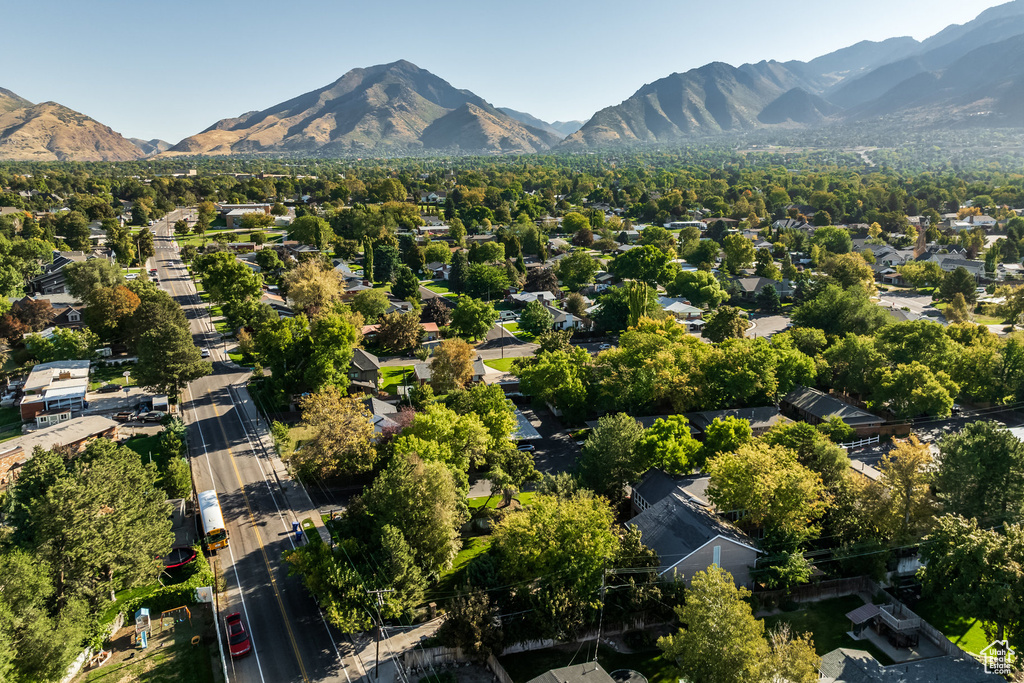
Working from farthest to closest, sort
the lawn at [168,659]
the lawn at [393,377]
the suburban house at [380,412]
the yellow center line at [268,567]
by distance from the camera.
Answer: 1. the lawn at [393,377]
2. the suburban house at [380,412]
3. the yellow center line at [268,567]
4. the lawn at [168,659]

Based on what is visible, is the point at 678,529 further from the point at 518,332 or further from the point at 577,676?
the point at 518,332

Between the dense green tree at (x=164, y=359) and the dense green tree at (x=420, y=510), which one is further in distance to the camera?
the dense green tree at (x=164, y=359)

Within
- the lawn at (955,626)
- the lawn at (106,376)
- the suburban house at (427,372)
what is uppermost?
the lawn at (106,376)

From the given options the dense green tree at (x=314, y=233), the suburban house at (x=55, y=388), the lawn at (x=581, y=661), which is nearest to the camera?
the lawn at (x=581, y=661)

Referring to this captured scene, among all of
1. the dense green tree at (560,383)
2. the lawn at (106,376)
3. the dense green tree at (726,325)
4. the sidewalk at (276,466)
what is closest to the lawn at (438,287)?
the sidewalk at (276,466)

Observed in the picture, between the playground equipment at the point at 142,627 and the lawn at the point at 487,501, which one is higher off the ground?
the playground equipment at the point at 142,627

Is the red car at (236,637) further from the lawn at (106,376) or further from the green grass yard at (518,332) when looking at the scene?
the green grass yard at (518,332)
